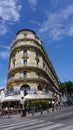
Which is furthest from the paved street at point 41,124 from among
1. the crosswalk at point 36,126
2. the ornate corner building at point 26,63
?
the ornate corner building at point 26,63

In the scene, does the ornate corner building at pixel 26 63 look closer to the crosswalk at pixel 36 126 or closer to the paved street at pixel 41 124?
the paved street at pixel 41 124

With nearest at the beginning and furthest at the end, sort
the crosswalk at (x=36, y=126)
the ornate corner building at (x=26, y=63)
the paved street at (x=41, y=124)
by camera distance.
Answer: the crosswalk at (x=36, y=126)
the paved street at (x=41, y=124)
the ornate corner building at (x=26, y=63)

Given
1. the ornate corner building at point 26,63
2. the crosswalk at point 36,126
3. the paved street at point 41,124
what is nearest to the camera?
the crosswalk at point 36,126

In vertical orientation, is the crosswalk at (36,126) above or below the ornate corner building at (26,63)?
below

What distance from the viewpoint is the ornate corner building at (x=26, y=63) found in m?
47.2

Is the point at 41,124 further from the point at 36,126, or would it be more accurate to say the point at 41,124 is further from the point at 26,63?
the point at 26,63

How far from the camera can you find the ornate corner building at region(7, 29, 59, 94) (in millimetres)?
47156

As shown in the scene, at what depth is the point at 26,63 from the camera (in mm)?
48781

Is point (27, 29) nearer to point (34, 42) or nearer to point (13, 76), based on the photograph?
point (34, 42)

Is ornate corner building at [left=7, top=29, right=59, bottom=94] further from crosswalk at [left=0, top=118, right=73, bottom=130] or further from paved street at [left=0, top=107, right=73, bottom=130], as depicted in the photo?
crosswalk at [left=0, top=118, right=73, bottom=130]

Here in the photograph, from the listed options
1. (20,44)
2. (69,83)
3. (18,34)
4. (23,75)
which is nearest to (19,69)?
(23,75)

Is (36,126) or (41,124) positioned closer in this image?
(36,126)

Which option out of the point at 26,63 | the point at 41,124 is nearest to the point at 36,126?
the point at 41,124

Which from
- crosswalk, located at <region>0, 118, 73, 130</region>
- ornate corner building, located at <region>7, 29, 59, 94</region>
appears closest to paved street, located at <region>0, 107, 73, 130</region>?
crosswalk, located at <region>0, 118, 73, 130</region>
